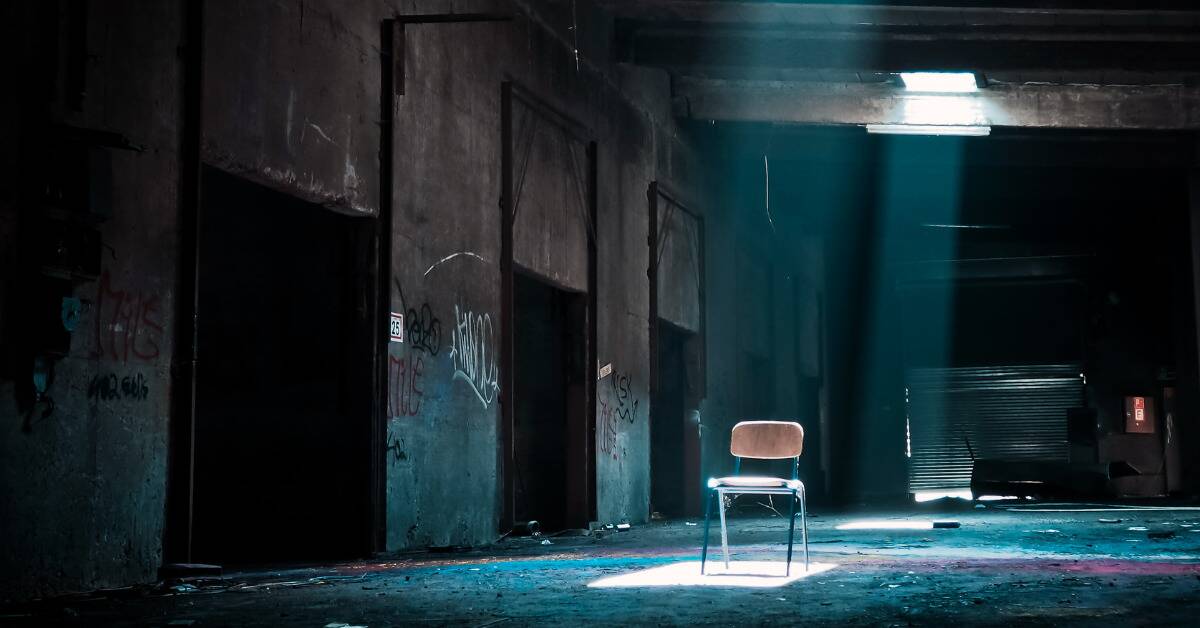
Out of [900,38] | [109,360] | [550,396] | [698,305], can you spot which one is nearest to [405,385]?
[109,360]

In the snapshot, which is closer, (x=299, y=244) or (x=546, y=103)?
(x=299, y=244)

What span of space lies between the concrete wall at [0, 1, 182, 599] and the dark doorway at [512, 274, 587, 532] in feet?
19.4

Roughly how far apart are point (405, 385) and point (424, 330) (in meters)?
0.48

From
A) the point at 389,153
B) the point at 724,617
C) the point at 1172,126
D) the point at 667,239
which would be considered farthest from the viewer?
the point at 1172,126

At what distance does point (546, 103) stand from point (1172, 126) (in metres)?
9.63

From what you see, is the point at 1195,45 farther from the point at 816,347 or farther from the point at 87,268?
the point at 87,268

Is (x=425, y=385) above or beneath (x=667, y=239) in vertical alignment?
beneath

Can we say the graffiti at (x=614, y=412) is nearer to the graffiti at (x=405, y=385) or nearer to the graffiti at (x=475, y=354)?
the graffiti at (x=475, y=354)

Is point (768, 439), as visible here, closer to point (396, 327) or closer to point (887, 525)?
point (396, 327)

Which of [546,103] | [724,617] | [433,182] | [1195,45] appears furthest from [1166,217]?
[724,617]

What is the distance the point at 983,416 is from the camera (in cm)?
2550

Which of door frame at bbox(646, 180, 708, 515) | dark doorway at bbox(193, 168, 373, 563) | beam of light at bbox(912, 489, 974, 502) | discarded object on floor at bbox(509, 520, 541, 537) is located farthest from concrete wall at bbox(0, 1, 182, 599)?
beam of light at bbox(912, 489, 974, 502)

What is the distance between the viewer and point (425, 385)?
9.30 m

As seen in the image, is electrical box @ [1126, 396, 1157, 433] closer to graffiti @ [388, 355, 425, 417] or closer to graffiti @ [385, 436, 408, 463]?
graffiti @ [388, 355, 425, 417]
